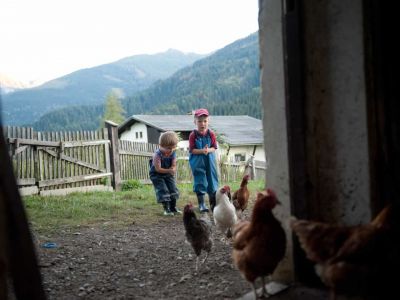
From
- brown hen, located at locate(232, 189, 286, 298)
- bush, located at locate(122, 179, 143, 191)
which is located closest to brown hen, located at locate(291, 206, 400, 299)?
brown hen, located at locate(232, 189, 286, 298)

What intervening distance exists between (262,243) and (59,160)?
9519mm

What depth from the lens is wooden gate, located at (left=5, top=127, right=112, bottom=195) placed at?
34.4 feet

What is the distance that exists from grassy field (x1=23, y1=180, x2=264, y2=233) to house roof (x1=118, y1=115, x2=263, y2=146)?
74.5ft

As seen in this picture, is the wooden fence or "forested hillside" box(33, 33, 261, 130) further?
"forested hillside" box(33, 33, 261, 130)

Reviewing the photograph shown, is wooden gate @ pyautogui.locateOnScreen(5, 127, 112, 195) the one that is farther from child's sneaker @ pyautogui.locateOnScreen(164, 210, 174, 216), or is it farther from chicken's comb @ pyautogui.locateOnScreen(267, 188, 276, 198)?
chicken's comb @ pyautogui.locateOnScreen(267, 188, 276, 198)

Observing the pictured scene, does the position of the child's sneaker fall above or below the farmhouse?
below

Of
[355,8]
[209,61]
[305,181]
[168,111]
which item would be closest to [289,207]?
[305,181]

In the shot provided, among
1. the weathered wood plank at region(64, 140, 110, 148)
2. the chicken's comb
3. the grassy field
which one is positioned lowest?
the grassy field

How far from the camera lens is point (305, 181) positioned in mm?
3271

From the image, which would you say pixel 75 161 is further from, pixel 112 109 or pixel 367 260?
pixel 112 109

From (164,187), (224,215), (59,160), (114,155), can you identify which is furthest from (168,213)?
(114,155)

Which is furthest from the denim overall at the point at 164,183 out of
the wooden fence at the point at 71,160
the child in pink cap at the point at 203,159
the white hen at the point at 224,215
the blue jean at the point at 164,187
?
the wooden fence at the point at 71,160

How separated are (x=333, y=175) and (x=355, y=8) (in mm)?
1271

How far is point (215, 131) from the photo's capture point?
3366cm
